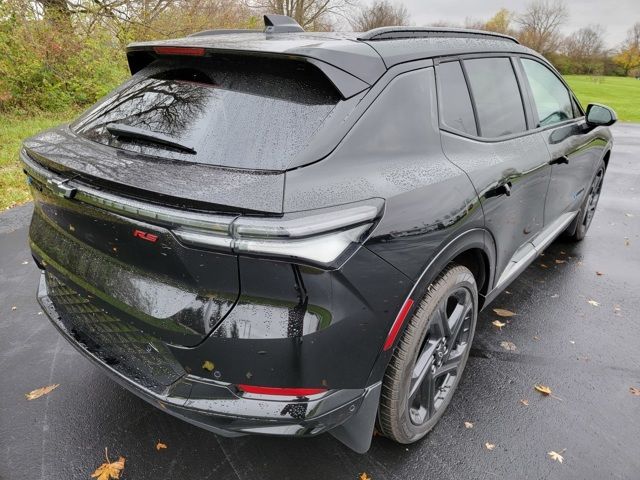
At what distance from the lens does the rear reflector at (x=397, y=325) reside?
1.76 m

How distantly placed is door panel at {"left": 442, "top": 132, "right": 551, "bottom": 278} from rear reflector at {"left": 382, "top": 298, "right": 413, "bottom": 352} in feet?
2.41

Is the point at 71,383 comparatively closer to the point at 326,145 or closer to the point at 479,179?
the point at 326,145

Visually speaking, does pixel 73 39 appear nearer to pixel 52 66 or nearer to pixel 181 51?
A: pixel 52 66

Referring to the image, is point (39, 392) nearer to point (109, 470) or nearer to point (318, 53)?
point (109, 470)

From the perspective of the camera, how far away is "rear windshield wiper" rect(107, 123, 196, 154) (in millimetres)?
1742

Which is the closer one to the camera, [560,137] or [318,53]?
[318,53]

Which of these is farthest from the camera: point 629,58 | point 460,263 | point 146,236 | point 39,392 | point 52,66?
point 629,58

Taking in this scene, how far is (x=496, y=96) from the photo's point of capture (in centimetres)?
270

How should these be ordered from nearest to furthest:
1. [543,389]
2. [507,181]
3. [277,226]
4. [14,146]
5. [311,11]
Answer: [277,226], [507,181], [543,389], [14,146], [311,11]

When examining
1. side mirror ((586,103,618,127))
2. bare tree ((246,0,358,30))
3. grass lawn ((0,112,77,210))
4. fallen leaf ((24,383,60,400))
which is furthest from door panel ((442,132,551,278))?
bare tree ((246,0,358,30))

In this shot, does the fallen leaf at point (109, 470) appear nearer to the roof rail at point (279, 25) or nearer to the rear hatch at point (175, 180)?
the rear hatch at point (175, 180)

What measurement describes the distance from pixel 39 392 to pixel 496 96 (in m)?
3.11

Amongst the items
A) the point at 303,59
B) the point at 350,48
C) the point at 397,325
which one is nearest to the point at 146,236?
the point at 303,59

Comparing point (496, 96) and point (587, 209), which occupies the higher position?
point (496, 96)
